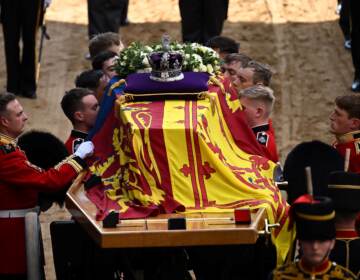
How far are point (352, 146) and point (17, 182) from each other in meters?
2.47

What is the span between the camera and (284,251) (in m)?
8.91

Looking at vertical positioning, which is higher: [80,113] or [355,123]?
[80,113]

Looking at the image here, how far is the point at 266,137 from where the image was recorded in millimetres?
9992

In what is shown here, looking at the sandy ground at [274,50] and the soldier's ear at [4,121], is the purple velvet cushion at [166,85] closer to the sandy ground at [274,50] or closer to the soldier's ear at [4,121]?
the soldier's ear at [4,121]

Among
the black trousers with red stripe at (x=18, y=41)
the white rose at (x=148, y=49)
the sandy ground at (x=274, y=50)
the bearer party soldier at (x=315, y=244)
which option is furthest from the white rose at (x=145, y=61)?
the black trousers with red stripe at (x=18, y=41)

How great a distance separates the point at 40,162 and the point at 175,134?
4.94 feet

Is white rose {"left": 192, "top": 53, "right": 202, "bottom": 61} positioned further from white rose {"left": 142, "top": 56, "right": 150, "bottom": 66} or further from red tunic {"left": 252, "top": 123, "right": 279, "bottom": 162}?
red tunic {"left": 252, "top": 123, "right": 279, "bottom": 162}

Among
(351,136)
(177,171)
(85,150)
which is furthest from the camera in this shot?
(351,136)

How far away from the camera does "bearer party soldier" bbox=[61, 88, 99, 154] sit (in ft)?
32.9

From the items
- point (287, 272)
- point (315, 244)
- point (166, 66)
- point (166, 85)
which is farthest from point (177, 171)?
point (315, 244)

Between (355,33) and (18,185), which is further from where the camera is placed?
(355,33)

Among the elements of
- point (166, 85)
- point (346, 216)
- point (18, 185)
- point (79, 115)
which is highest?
point (166, 85)

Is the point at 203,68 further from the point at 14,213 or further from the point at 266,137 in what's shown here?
the point at 14,213

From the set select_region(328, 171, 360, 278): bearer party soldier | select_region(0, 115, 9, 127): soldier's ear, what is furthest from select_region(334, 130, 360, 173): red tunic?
select_region(0, 115, 9, 127): soldier's ear
